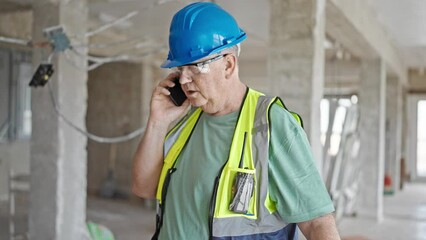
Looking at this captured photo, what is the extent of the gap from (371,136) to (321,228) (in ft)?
23.1

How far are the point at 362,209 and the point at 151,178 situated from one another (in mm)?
6986

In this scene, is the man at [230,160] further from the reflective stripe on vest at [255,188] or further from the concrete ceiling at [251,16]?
the concrete ceiling at [251,16]

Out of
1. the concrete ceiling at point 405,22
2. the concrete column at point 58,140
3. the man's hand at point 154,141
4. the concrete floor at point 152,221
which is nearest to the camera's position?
the man's hand at point 154,141

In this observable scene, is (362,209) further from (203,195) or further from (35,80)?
(203,195)

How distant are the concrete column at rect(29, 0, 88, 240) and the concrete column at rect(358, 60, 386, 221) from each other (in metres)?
5.09

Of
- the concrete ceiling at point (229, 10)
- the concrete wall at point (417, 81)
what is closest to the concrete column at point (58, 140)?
the concrete ceiling at point (229, 10)

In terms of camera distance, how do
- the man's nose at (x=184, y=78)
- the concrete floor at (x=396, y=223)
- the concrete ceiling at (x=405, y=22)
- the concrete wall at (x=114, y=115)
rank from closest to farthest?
the man's nose at (x=184, y=78)
the concrete ceiling at (x=405, y=22)
the concrete floor at (x=396, y=223)
the concrete wall at (x=114, y=115)

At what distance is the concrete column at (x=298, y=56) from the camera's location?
3379mm

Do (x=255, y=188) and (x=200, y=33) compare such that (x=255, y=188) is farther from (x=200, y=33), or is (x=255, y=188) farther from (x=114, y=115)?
(x=114, y=115)

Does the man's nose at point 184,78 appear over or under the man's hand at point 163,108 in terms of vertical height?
over

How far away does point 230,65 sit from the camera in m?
1.27

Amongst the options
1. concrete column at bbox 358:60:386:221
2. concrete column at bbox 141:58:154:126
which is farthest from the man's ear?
concrete column at bbox 141:58:154:126

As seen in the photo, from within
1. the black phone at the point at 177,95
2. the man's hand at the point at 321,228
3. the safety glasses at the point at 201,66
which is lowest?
the man's hand at the point at 321,228

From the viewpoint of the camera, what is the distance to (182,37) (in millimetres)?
1242
